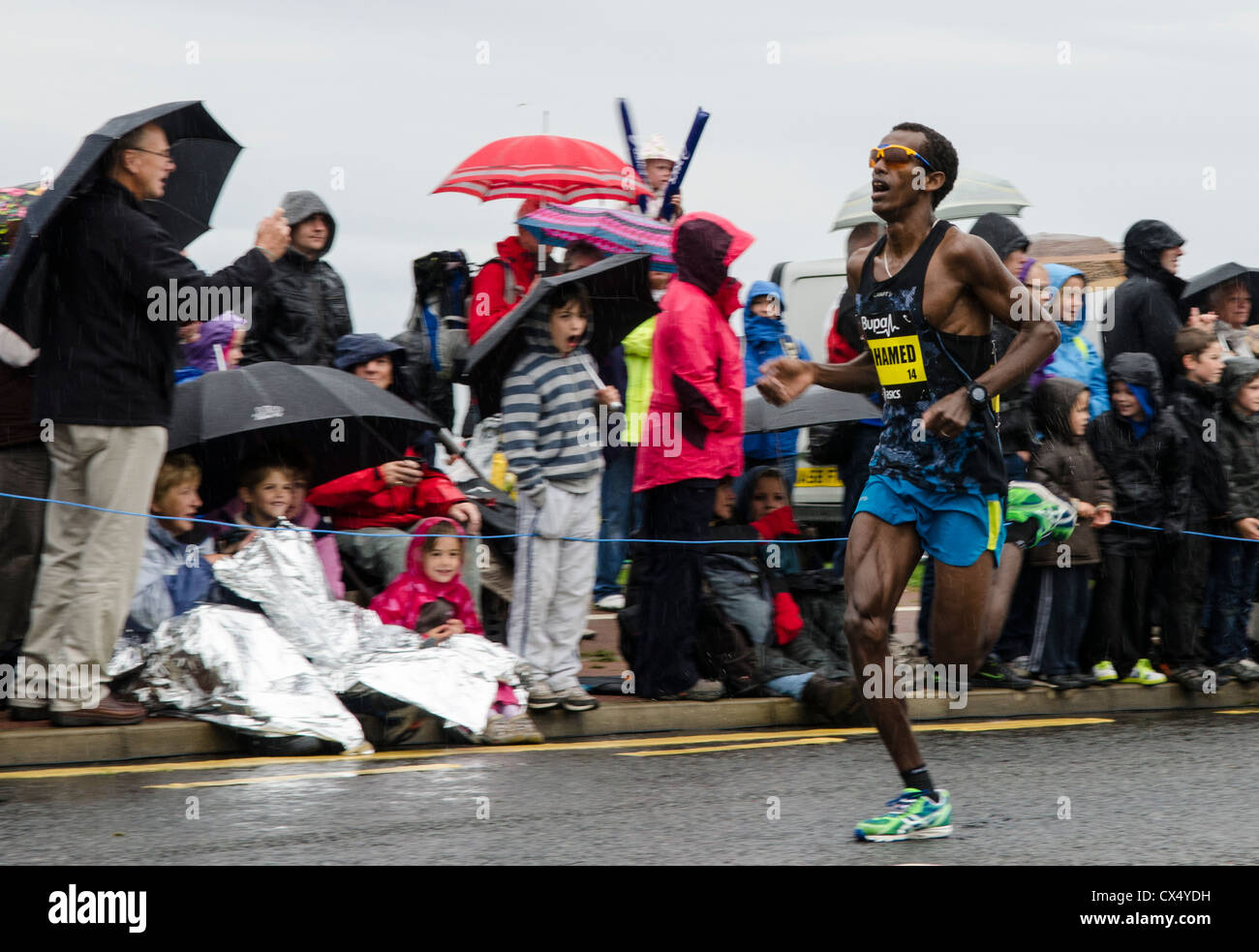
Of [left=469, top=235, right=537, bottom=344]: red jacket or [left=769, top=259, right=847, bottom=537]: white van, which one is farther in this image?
[left=769, top=259, right=847, bottom=537]: white van

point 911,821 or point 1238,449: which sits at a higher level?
point 1238,449

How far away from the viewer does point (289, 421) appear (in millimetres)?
9172

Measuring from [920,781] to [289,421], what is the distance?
3.88 meters

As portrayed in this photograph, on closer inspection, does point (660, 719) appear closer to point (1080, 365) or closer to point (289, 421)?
point (289, 421)

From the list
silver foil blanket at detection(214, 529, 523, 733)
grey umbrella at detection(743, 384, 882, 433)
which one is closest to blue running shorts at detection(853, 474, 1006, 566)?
silver foil blanket at detection(214, 529, 523, 733)

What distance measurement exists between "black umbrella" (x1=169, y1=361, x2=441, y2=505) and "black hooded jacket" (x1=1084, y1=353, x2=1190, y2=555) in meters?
4.05

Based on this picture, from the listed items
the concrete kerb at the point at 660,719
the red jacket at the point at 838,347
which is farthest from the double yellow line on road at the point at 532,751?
the red jacket at the point at 838,347

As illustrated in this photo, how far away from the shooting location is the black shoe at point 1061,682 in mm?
10836

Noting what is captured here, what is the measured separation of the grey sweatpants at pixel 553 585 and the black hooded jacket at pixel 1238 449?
13.3 ft

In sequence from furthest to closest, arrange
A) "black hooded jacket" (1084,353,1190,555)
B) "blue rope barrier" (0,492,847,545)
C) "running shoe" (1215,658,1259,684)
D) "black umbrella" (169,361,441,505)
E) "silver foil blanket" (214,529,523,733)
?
1. "running shoe" (1215,658,1259,684)
2. "black hooded jacket" (1084,353,1190,555)
3. "black umbrella" (169,361,441,505)
4. "silver foil blanket" (214,529,523,733)
5. "blue rope barrier" (0,492,847,545)

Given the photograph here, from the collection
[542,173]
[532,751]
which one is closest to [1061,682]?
[532,751]

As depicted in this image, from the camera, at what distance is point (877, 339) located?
682 centimetres

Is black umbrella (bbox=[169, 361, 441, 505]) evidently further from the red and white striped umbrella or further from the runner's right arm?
the red and white striped umbrella

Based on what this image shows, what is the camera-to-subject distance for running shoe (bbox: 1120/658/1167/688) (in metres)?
11.1
